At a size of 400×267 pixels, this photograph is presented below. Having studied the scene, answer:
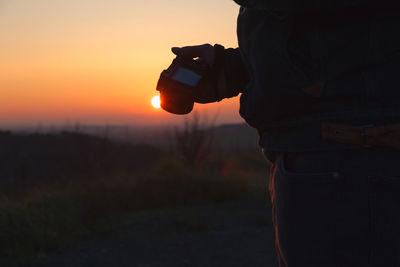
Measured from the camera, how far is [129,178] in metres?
6.47

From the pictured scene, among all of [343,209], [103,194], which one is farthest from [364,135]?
[103,194]

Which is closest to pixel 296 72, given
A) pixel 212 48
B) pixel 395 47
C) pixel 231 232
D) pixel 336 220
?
pixel 395 47

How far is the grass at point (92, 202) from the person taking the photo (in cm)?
436

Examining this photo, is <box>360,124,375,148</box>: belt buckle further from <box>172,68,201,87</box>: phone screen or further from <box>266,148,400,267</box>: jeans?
<box>172,68,201,87</box>: phone screen

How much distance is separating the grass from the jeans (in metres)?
3.71

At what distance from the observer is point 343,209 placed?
2.97ft

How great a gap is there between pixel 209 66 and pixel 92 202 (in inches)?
177

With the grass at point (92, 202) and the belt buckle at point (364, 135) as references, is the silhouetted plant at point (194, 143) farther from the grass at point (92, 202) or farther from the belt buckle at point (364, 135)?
the belt buckle at point (364, 135)

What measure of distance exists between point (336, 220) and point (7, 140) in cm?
1777

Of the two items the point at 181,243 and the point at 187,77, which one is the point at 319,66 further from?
the point at 181,243

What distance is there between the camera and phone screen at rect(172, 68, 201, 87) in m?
1.35

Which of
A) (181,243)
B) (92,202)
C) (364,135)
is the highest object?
(364,135)

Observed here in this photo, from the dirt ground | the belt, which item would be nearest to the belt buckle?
the belt

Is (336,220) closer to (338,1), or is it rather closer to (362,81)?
(362,81)
